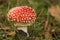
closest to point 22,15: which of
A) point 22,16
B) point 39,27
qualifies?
point 22,16

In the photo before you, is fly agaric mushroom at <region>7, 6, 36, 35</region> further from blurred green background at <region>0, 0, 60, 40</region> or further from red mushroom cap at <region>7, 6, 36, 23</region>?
blurred green background at <region>0, 0, 60, 40</region>

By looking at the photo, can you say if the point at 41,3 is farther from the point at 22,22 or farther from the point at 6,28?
the point at 22,22

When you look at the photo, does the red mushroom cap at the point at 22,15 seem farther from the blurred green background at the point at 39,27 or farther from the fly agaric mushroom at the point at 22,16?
the blurred green background at the point at 39,27

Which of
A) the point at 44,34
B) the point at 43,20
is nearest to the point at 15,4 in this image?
the point at 43,20

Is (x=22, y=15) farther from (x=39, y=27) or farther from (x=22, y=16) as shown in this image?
(x=39, y=27)

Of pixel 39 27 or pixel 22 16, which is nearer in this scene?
pixel 22 16

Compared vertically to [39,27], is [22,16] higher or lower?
higher

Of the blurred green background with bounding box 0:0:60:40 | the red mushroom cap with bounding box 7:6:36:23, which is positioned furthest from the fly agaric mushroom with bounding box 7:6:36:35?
the blurred green background with bounding box 0:0:60:40

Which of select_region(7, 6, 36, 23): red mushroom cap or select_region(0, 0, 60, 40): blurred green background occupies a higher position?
select_region(7, 6, 36, 23): red mushroom cap

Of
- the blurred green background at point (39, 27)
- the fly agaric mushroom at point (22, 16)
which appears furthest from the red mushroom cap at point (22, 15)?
the blurred green background at point (39, 27)

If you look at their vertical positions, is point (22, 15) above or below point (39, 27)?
above

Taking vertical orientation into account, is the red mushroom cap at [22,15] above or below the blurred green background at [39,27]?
above

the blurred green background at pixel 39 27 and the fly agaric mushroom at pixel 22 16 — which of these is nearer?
the fly agaric mushroom at pixel 22 16
